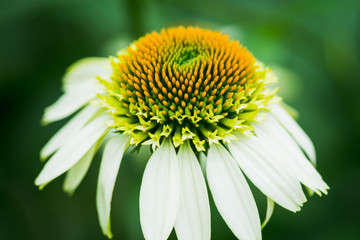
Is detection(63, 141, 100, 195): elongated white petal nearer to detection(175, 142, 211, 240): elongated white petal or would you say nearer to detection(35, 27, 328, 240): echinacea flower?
detection(35, 27, 328, 240): echinacea flower

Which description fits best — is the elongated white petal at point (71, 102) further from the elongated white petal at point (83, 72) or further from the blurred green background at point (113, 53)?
the blurred green background at point (113, 53)

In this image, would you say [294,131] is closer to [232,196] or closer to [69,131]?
[232,196]

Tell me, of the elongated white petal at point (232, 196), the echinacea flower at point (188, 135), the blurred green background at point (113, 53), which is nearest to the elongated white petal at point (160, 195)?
the echinacea flower at point (188, 135)

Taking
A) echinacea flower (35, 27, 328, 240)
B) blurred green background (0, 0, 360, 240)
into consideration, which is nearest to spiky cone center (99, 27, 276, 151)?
echinacea flower (35, 27, 328, 240)

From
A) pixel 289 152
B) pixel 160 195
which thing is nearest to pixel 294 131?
pixel 289 152
